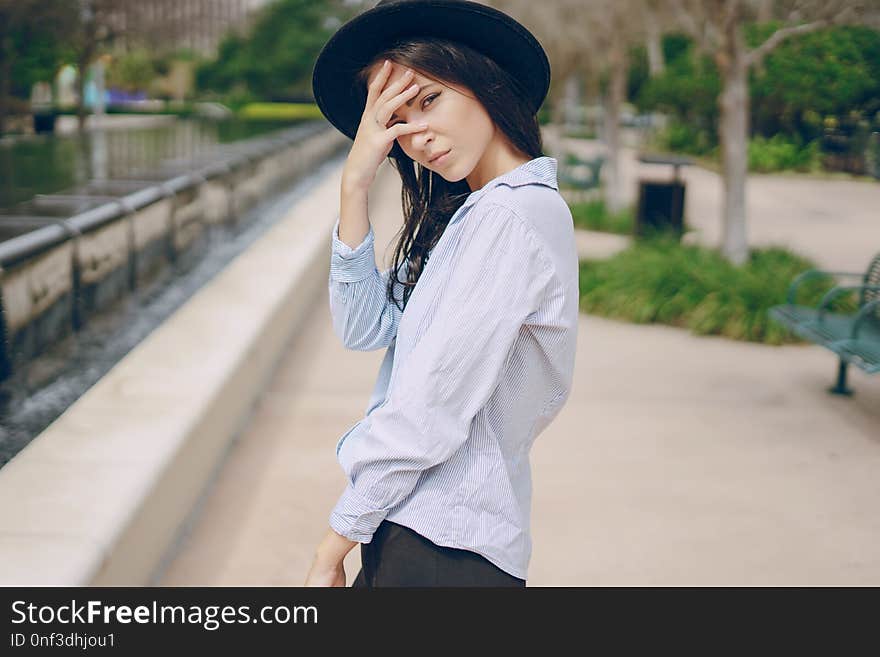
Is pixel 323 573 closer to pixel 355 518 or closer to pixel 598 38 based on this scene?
pixel 355 518

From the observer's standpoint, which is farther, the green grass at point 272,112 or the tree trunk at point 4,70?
the green grass at point 272,112

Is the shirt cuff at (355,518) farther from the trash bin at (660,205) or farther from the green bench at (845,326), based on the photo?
the trash bin at (660,205)

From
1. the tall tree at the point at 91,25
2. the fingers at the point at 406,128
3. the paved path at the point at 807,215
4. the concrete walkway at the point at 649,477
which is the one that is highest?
the tall tree at the point at 91,25

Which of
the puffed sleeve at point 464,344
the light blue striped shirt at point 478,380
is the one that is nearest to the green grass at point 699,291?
the light blue striped shirt at point 478,380

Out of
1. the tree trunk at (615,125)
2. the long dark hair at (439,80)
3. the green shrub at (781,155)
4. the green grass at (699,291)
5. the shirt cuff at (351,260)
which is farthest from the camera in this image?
the green shrub at (781,155)

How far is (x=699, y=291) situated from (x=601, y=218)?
563 cm

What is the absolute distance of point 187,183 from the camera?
9.59 meters

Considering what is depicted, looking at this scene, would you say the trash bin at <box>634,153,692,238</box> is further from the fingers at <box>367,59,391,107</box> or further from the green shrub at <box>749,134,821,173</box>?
the fingers at <box>367,59,391,107</box>

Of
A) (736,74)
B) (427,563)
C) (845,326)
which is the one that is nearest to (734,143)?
(736,74)

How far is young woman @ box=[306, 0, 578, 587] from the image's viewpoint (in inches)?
63.6

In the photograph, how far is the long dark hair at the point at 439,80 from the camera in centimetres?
173

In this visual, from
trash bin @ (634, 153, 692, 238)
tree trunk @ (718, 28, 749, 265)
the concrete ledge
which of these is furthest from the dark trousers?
trash bin @ (634, 153, 692, 238)

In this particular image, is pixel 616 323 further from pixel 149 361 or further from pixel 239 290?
pixel 149 361

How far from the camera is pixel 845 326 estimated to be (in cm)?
609
